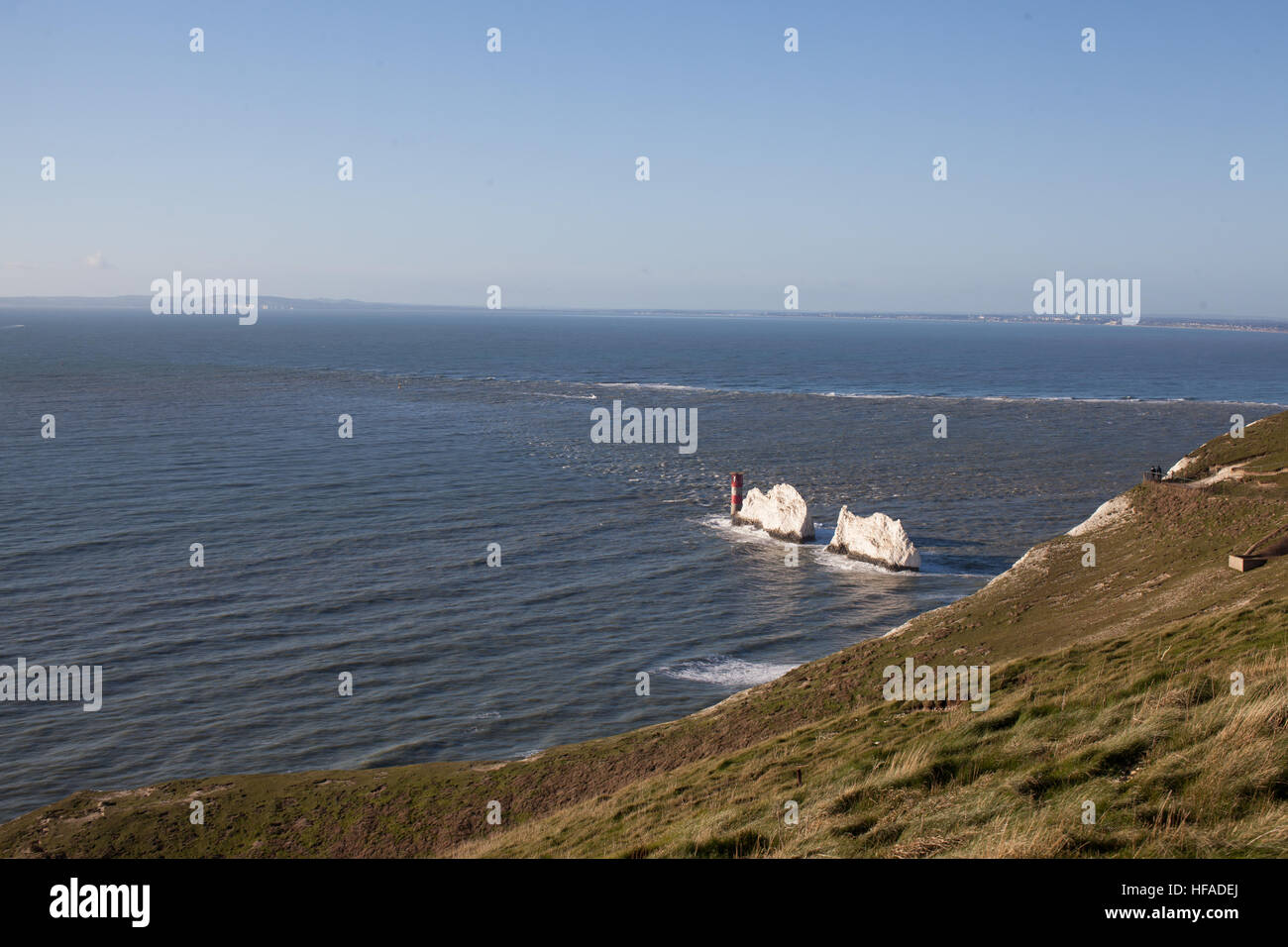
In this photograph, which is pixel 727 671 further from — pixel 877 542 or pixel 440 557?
pixel 440 557

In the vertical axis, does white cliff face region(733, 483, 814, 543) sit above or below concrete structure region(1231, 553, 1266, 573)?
below

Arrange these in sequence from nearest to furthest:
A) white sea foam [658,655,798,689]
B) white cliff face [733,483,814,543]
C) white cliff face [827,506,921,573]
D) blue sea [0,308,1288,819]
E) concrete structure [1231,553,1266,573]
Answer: concrete structure [1231,553,1266,573]
blue sea [0,308,1288,819]
white sea foam [658,655,798,689]
white cliff face [827,506,921,573]
white cliff face [733,483,814,543]

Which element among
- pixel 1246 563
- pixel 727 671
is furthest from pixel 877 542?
pixel 1246 563

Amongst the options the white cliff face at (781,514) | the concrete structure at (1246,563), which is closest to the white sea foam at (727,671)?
the concrete structure at (1246,563)

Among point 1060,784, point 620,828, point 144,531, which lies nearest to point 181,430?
point 144,531

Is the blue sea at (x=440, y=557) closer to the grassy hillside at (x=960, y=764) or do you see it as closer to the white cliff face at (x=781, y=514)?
the white cliff face at (x=781, y=514)

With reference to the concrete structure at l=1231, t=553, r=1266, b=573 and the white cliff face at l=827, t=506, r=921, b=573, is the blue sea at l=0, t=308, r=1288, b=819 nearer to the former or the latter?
the white cliff face at l=827, t=506, r=921, b=573

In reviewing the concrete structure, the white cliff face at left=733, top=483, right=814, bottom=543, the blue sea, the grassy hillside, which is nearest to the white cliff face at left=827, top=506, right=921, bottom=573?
the blue sea
